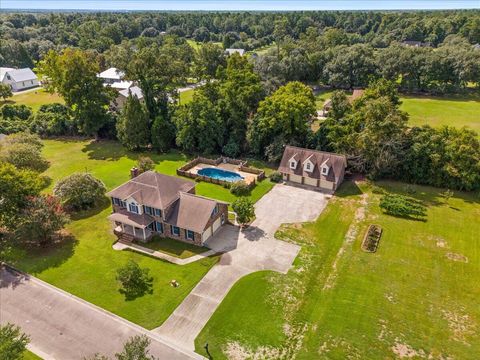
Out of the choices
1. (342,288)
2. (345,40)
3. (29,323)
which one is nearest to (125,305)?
(29,323)

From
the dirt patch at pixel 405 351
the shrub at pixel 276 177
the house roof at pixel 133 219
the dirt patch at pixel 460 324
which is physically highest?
the house roof at pixel 133 219

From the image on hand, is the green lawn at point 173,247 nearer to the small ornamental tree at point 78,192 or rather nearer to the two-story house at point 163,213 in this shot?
the two-story house at point 163,213

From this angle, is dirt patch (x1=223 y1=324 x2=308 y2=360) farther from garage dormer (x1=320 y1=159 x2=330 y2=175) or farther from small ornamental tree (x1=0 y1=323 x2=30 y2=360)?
garage dormer (x1=320 y1=159 x2=330 y2=175)

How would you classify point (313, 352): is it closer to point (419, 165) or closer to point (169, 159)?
point (419, 165)

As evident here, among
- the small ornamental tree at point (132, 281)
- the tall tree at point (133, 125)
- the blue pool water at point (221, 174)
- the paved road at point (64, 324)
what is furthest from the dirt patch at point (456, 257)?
the tall tree at point (133, 125)

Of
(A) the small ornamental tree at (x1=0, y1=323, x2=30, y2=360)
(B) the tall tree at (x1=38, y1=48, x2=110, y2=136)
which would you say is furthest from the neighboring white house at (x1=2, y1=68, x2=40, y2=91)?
(A) the small ornamental tree at (x1=0, y1=323, x2=30, y2=360)

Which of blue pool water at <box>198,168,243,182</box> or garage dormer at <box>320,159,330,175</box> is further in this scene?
blue pool water at <box>198,168,243,182</box>

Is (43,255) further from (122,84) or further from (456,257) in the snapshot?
(122,84)
